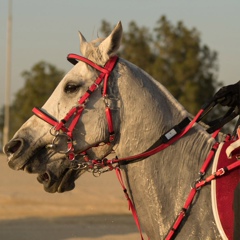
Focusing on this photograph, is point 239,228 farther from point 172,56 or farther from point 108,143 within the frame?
point 172,56

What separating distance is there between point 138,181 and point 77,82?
88cm

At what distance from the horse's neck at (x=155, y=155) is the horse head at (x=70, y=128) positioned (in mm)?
151

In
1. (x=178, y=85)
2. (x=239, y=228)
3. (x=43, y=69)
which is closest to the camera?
(x=239, y=228)

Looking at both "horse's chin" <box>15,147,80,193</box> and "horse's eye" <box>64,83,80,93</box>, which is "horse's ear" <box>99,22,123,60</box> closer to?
"horse's eye" <box>64,83,80,93</box>

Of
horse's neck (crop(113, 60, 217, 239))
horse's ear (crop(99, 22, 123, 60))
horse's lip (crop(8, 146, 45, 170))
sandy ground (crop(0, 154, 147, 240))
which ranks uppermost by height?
horse's ear (crop(99, 22, 123, 60))

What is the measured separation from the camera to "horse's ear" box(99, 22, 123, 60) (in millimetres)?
5535

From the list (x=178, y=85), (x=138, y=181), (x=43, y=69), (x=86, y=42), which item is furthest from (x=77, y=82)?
(x=43, y=69)

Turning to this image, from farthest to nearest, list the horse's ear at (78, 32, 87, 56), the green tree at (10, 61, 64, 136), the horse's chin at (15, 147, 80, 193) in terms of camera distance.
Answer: the green tree at (10, 61, 64, 136)
the horse's ear at (78, 32, 87, 56)
the horse's chin at (15, 147, 80, 193)

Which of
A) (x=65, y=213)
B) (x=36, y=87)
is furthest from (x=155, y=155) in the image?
(x=36, y=87)

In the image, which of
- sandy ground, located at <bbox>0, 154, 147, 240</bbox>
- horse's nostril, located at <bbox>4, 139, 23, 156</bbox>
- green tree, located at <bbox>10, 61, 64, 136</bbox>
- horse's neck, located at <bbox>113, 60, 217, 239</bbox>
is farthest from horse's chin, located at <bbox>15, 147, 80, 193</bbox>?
green tree, located at <bbox>10, 61, 64, 136</bbox>

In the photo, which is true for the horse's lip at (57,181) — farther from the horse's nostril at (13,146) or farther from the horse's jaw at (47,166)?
the horse's nostril at (13,146)

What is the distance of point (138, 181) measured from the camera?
568cm

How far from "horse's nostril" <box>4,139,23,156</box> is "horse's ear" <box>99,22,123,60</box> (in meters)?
0.91

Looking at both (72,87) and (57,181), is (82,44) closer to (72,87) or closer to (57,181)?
(72,87)
